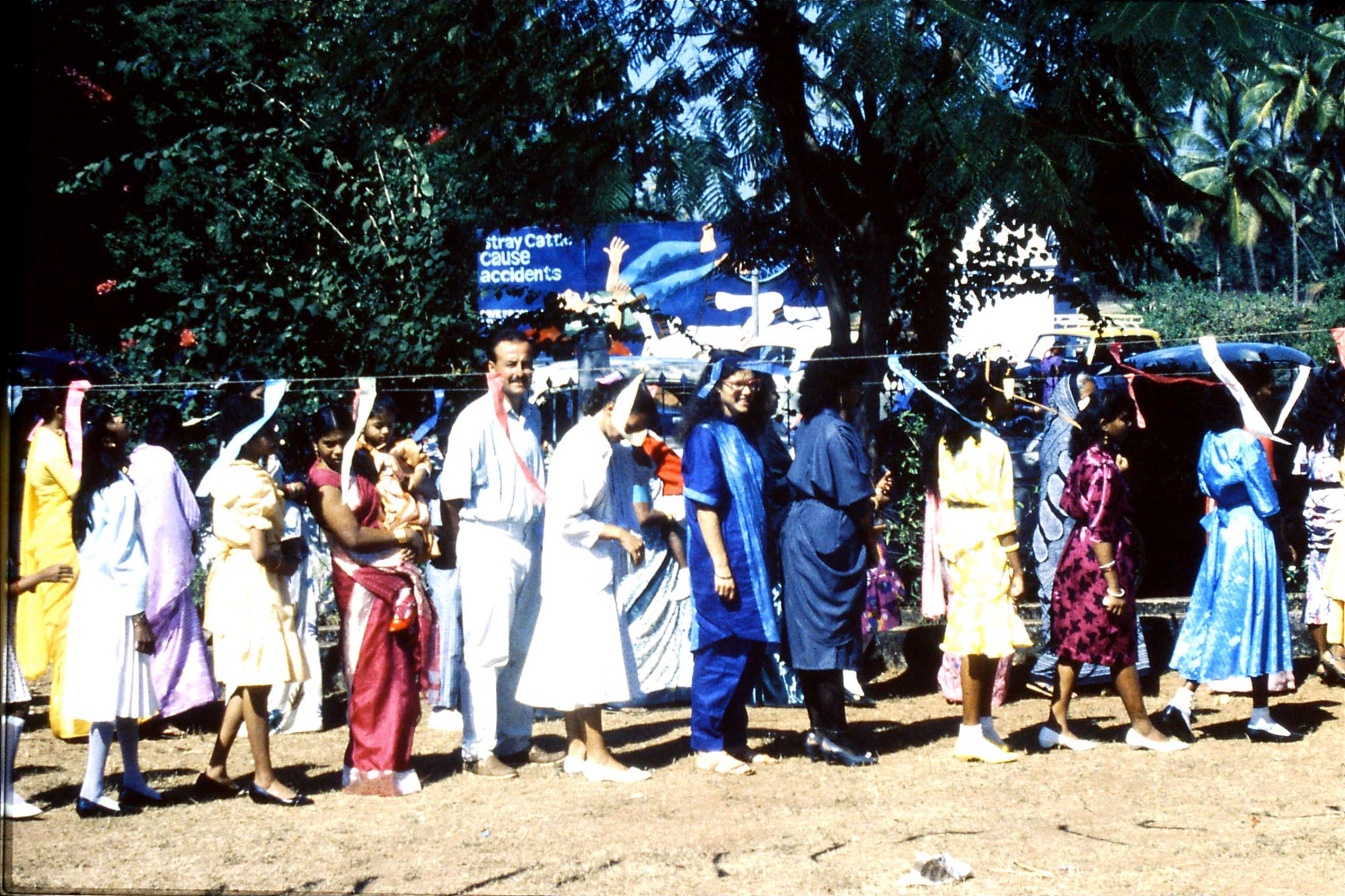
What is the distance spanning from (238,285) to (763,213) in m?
3.28

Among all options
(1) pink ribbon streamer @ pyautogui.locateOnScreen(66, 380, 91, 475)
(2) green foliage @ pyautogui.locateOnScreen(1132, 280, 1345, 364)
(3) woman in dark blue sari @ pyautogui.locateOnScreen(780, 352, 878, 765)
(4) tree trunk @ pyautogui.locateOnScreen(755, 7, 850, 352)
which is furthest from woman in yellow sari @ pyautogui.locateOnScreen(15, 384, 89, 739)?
(2) green foliage @ pyautogui.locateOnScreen(1132, 280, 1345, 364)

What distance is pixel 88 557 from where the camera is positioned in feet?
18.2

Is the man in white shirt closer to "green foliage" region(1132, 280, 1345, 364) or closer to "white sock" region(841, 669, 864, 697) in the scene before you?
"white sock" region(841, 669, 864, 697)

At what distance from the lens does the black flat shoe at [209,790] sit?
19.3ft

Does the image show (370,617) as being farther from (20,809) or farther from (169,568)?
(20,809)

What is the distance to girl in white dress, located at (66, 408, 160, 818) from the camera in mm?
5477

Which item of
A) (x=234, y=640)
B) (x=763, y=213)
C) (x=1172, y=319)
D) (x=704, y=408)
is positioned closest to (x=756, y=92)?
(x=704, y=408)

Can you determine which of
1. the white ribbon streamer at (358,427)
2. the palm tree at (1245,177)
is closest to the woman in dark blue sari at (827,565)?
the white ribbon streamer at (358,427)

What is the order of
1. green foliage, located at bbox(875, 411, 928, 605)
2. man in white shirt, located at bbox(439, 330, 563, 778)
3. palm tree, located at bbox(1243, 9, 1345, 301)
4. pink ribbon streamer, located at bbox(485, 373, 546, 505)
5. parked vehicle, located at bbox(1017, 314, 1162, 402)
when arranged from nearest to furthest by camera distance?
1. man in white shirt, located at bbox(439, 330, 563, 778)
2. pink ribbon streamer, located at bbox(485, 373, 546, 505)
3. parked vehicle, located at bbox(1017, 314, 1162, 402)
4. green foliage, located at bbox(875, 411, 928, 605)
5. palm tree, located at bbox(1243, 9, 1345, 301)

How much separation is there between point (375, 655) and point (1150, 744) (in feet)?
11.6

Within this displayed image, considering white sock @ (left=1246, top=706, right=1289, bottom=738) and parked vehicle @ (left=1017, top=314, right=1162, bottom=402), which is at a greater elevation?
parked vehicle @ (left=1017, top=314, right=1162, bottom=402)

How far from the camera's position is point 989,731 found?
21.5 ft

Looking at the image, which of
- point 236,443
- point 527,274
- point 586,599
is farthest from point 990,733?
point 527,274

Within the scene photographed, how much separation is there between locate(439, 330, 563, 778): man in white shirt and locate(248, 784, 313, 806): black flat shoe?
2.71ft
